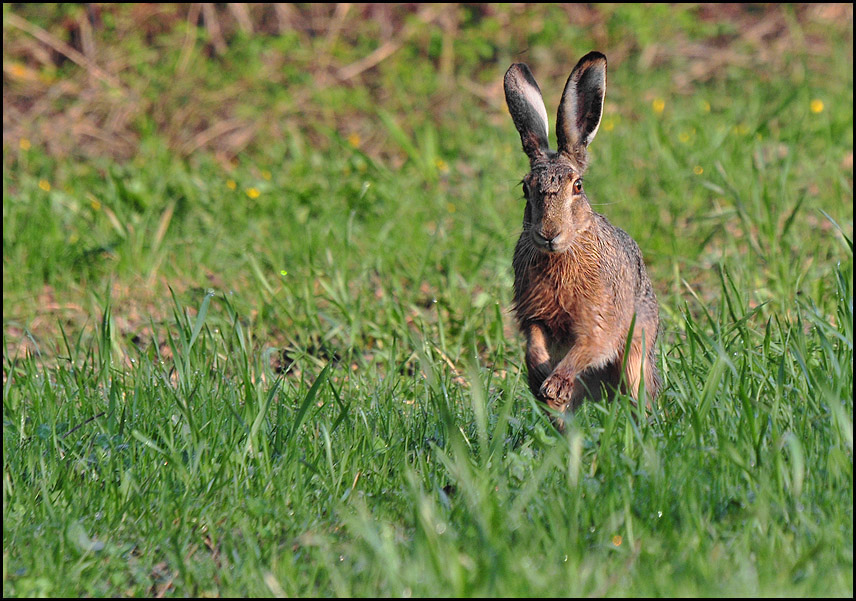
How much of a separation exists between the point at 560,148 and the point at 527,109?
0.19m

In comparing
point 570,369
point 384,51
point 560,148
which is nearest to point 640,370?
point 570,369

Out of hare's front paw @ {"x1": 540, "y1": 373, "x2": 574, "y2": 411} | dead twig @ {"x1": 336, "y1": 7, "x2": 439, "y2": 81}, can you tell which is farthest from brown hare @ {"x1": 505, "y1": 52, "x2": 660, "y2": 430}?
dead twig @ {"x1": 336, "y1": 7, "x2": 439, "y2": 81}

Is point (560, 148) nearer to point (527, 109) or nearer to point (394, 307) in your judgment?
point (527, 109)

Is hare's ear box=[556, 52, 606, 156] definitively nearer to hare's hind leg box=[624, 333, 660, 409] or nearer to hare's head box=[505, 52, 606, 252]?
hare's head box=[505, 52, 606, 252]

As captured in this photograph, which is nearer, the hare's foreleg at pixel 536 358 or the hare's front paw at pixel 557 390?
the hare's front paw at pixel 557 390

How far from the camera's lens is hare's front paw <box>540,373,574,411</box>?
3492 millimetres

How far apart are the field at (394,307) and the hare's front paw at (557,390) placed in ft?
0.21

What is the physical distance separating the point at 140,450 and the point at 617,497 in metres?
1.56

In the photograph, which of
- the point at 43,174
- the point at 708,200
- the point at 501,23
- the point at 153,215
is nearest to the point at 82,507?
the point at 153,215

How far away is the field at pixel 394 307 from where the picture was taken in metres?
2.65

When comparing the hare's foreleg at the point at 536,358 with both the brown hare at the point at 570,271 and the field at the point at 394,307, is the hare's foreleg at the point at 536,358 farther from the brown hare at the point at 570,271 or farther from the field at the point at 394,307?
the field at the point at 394,307

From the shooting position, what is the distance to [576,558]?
2.45 m

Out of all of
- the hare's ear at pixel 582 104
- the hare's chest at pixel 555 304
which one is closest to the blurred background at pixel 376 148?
the hare's ear at pixel 582 104

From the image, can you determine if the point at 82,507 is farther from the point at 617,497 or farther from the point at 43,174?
the point at 43,174
